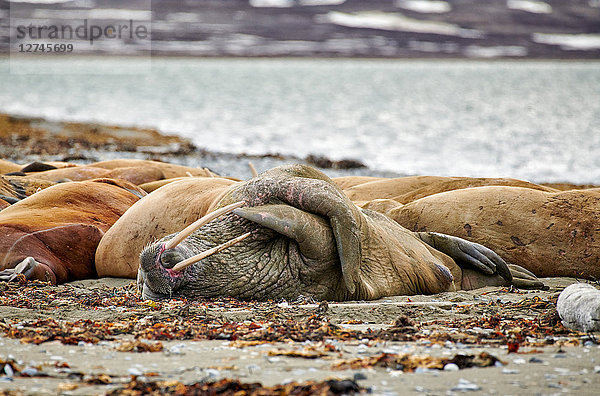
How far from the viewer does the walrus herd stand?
17.5ft

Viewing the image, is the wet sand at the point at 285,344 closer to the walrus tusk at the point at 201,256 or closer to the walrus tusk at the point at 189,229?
the walrus tusk at the point at 201,256

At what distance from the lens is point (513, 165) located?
22234 mm

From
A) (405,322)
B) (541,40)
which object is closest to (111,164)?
(405,322)

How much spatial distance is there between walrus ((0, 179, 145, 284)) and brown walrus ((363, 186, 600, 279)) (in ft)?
9.67

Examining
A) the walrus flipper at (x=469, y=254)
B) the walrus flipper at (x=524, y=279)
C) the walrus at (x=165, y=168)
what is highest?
the walrus flipper at (x=469, y=254)

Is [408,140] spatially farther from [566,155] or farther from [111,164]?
[111,164]

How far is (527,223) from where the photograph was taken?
7.30 m

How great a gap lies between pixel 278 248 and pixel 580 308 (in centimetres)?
210

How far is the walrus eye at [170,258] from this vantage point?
194 inches

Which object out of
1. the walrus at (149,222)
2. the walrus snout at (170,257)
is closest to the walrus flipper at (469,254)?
the walrus at (149,222)

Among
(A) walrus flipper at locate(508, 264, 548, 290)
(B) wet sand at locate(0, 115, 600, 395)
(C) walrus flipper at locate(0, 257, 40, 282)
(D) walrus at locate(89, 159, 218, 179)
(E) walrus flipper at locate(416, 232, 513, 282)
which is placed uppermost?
(B) wet sand at locate(0, 115, 600, 395)

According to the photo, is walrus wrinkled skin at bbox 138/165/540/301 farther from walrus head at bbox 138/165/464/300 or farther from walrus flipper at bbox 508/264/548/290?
walrus flipper at bbox 508/264/548/290

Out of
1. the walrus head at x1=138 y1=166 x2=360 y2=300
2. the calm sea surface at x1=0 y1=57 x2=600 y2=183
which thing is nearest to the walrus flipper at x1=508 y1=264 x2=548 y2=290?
the walrus head at x1=138 y1=166 x2=360 y2=300

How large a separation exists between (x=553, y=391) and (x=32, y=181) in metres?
7.58
